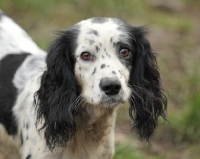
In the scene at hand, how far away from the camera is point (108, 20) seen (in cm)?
421


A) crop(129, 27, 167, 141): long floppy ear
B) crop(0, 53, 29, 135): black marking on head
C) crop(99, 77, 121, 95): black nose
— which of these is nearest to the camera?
crop(99, 77, 121, 95): black nose

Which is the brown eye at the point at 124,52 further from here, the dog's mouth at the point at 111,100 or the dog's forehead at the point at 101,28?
the dog's mouth at the point at 111,100

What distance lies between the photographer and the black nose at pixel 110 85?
3789 mm

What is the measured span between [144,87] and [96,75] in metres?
0.54

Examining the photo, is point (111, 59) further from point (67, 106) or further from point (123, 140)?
point (123, 140)

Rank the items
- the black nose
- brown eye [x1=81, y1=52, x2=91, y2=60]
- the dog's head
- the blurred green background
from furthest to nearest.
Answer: the blurred green background < brown eye [x1=81, y1=52, x2=91, y2=60] < the dog's head < the black nose

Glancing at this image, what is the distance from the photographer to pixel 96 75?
3.90 meters

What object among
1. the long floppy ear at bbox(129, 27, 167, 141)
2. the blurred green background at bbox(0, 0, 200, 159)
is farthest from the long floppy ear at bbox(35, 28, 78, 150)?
the blurred green background at bbox(0, 0, 200, 159)

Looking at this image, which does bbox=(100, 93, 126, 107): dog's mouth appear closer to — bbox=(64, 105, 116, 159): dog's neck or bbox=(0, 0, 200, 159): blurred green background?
bbox=(64, 105, 116, 159): dog's neck

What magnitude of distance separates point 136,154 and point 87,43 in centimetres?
174

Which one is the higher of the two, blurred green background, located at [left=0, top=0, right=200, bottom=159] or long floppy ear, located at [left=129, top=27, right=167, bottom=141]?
long floppy ear, located at [left=129, top=27, right=167, bottom=141]

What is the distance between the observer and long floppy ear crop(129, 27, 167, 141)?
4270 millimetres

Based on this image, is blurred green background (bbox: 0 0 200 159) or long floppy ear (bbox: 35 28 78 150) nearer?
long floppy ear (bbox: 35 28 78 150)

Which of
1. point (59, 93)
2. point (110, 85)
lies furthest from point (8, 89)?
point (110, 85)
